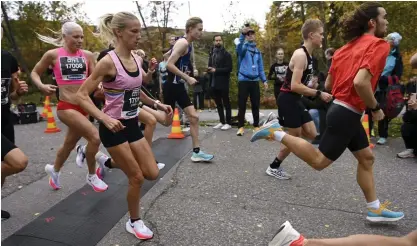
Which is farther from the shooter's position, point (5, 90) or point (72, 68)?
point (72, 68)

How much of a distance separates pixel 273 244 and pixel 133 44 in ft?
6.31

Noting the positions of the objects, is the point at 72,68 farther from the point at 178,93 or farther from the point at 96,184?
the point at 178,93

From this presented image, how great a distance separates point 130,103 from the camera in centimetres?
300

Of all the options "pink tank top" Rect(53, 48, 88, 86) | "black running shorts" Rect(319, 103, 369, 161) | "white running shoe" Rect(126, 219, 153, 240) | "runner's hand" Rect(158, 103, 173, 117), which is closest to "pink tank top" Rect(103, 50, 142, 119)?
"runner's hand" Rect(158, 103, 173, 117)

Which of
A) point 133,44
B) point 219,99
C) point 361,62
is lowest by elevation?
point 219,99

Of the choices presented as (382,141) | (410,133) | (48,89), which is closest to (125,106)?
(48,89)

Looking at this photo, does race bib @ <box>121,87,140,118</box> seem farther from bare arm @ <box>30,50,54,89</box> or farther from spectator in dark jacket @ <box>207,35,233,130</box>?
spectator in dark jacket @ <box>207,35,233,130</box>

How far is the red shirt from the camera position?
2740 millimetres

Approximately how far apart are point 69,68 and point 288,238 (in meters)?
3.19

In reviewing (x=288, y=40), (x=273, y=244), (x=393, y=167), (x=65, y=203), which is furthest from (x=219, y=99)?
(x=288, y=40)

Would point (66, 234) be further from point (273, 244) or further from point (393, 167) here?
point (393, 167)

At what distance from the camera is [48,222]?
330 centimetres

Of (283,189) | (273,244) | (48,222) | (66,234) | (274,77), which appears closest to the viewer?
(273,244)

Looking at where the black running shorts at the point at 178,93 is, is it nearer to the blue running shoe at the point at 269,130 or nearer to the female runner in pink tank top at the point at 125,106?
the blue running shoe at the point at 269,130
